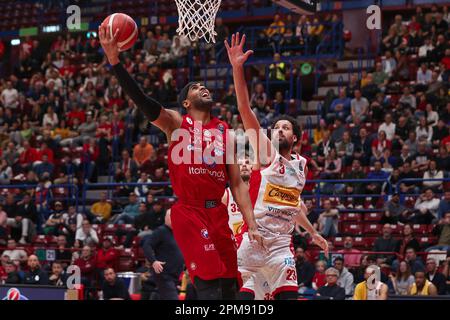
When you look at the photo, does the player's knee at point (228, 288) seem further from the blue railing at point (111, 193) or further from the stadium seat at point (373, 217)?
the stadium seat at point (373, 217)

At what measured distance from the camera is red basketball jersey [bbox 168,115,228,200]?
7184mm

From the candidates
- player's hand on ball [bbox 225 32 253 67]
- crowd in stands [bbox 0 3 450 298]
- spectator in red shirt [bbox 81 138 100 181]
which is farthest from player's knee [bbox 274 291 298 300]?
spectator in red shirt [bbox 81 138 100 181]

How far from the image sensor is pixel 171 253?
12.8 meters

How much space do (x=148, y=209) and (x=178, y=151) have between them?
10873 mm

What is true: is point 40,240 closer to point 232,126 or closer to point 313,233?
point 232,126

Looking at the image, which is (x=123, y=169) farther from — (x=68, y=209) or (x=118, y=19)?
(x=118, y=19)

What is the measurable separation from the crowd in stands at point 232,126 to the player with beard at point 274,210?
5.40 metres

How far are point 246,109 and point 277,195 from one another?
1.09m

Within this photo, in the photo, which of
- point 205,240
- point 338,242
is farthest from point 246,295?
point 338,242

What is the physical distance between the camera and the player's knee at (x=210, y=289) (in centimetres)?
701

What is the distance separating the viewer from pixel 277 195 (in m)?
8.30

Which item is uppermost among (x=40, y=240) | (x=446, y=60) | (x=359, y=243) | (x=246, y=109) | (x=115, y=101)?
(x=446, y=60)

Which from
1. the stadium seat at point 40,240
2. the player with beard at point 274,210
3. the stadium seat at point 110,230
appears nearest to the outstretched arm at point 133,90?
the player with beard at point 274,210
